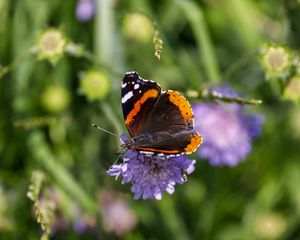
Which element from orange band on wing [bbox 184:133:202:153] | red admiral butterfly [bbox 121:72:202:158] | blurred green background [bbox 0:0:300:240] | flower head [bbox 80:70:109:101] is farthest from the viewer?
blurred green background [bbox 0:0:300:240]

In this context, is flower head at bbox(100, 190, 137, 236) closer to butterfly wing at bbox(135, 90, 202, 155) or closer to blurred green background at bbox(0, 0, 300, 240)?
blurred green background at bbox(0, 0, 300, 240)

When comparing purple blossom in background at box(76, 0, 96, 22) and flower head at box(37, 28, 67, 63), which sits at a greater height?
flower head at box(37, 28, 67, 63)

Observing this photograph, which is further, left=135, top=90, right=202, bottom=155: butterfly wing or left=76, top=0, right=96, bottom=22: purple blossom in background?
left=76, top=0, right=96, bottom=22: purple blossom in background

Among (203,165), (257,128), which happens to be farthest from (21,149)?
(257,128)

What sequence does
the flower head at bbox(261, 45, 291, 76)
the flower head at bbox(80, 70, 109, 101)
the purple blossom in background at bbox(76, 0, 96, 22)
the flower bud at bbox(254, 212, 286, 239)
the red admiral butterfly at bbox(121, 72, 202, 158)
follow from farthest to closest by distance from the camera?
the purple blossom in background at bbox(76, 0, 96, 22), the flower bud at bbox(254, 212, 286, 239), the flower head at bbox(80, 70, 109, 101), the flower head at bbox(261, 45, 291, 76), the red admiral butterfly at bbox(121, 72, 202, 158)

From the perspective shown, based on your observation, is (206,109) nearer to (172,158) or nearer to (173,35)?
(173,35)

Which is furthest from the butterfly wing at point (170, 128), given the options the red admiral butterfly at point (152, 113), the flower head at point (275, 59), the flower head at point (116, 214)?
the flower head at point (116, 214)

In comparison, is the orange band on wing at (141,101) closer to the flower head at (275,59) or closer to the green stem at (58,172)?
the flower head at (275,59)

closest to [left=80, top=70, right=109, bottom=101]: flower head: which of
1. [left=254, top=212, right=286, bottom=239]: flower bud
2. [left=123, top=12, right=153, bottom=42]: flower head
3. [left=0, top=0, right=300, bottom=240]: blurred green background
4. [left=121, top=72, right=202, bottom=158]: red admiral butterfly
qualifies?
[left=0, top=0, right=300, bottom=240]: blurred green background
